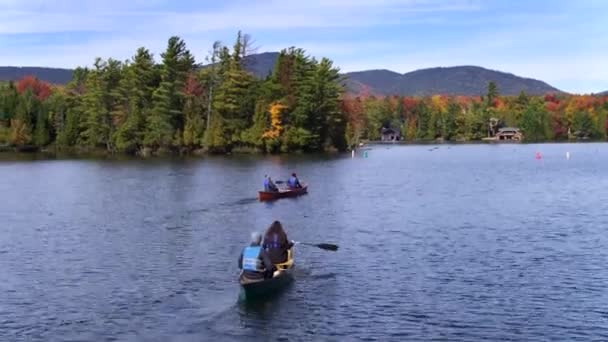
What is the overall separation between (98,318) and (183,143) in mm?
101617

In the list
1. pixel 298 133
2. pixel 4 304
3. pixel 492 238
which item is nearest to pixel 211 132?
pixel 298 133

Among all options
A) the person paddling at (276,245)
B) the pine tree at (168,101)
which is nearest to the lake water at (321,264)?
the person paddling at (276,245)

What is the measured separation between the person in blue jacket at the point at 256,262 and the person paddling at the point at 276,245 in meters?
1.88

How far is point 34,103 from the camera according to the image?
147 metres

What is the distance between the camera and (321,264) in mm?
30594

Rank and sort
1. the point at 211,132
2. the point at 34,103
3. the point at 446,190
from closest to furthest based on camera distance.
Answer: the point at 446,190, the point at 211,132, the point at 34,103

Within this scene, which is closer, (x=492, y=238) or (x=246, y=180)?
(x=492, y=238)

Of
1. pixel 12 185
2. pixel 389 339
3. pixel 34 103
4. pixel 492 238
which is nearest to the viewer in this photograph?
pixel 389 339

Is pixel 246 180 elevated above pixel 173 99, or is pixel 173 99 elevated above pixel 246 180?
pixel 173 99

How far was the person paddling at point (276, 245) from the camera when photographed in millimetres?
27219

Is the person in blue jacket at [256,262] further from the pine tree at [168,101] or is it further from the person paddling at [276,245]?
the pine tree at [168,101]

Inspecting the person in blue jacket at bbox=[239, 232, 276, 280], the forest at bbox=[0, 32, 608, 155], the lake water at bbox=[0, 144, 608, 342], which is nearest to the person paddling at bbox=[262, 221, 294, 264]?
the lake water at bbox=[0, 144, 608, 342]

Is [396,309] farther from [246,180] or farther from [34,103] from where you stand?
[34,103]

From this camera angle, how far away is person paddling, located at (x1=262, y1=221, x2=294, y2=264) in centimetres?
2722
